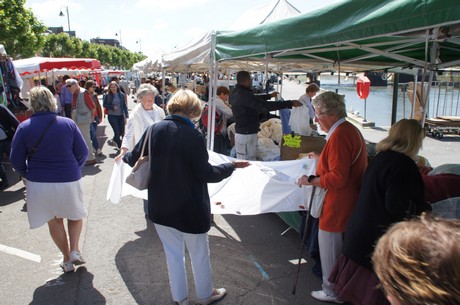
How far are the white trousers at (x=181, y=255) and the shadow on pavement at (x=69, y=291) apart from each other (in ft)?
2.66

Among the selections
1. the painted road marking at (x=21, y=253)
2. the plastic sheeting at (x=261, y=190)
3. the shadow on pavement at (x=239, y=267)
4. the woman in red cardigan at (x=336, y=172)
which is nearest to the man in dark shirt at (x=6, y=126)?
the painted road marking at (x=21, y=253)

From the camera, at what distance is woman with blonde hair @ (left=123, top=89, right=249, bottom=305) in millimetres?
2613

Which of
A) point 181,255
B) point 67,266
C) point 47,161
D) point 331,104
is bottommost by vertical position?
point 67,266

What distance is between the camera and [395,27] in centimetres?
228

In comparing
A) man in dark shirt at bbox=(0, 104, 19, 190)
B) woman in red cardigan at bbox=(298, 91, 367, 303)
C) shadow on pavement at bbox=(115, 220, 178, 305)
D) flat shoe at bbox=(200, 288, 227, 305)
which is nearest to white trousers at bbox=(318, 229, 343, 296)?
woman in red cardigan at bbox=(298, 91, 367, 303)

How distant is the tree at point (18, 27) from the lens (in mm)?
14579

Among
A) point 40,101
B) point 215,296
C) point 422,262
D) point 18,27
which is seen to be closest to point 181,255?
point 215,296

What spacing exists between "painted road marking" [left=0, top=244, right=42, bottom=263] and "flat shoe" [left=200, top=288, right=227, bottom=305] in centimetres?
203

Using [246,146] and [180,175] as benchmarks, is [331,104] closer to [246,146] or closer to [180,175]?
[180,175]

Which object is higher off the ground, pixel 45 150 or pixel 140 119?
pixel 140 119

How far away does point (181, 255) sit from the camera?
2.87 meters

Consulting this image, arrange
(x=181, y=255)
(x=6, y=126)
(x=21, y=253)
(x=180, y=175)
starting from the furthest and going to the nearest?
(x=6, y=126)
(x=21, y=253)
(x=181, y=255)
(x=180, y=175)

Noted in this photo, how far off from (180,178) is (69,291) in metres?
1.73

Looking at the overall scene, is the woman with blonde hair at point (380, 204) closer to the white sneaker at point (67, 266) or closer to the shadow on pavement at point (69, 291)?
the shadow on pavement at point (69, 291)
